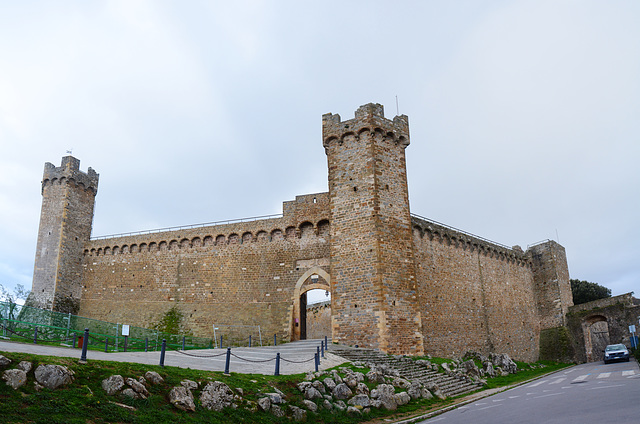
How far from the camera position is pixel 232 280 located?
2403 centimetres

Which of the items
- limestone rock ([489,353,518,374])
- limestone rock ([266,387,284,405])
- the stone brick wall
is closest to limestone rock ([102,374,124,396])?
limestone rock ([266,387,284,405])

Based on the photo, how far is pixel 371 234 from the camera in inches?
764

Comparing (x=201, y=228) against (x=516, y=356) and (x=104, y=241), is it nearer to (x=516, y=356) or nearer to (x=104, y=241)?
(x=104, y=241)

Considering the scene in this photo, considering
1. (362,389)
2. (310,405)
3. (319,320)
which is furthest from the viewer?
(319,320)

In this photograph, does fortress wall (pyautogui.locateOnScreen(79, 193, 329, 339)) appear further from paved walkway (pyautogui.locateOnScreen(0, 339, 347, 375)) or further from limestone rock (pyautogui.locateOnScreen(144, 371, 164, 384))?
limestone rock (pyautogui.locateOnScreen(144, 371, 164, 384))

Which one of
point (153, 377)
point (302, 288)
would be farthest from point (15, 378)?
point (302, 288)

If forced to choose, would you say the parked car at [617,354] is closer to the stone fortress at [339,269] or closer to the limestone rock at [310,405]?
the stone fortress at [339,269]

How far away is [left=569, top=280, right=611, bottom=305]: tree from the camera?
42156 millimetres

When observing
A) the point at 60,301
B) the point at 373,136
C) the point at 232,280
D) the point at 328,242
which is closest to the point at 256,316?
the point at 232,280

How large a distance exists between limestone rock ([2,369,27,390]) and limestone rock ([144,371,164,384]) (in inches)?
85.6

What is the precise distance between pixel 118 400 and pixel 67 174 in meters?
24.5

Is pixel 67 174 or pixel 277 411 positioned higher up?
pixel 67 174

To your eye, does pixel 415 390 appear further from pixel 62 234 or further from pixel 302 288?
pixel 62 234

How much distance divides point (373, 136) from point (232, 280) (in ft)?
34.8
